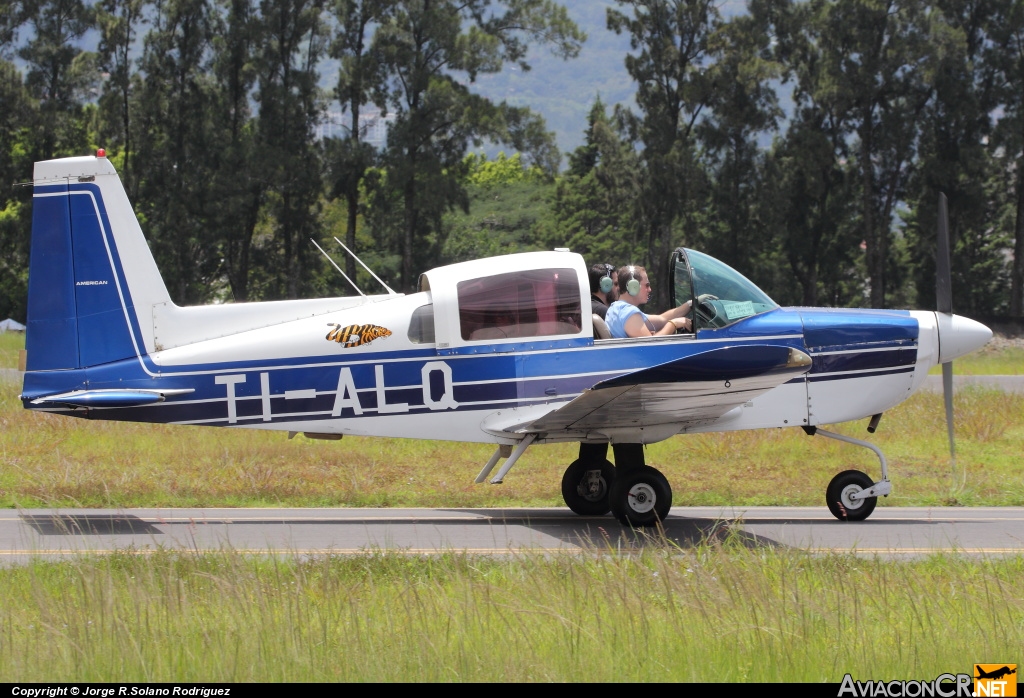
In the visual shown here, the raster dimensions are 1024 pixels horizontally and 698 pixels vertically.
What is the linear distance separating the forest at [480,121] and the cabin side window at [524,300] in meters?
26.3

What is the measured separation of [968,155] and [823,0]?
26.6 ft

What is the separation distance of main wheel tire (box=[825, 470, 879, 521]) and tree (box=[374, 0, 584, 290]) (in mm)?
26589

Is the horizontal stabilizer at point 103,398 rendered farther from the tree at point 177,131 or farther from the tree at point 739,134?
the tree at point 739,134

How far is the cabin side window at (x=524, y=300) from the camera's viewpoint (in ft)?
28.9

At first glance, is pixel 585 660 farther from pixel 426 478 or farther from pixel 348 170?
pixel 348 170

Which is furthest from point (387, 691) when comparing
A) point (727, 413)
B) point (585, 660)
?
point (727, 413)

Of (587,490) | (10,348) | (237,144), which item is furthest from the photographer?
(237,144)

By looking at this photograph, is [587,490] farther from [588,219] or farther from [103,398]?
[588,219]

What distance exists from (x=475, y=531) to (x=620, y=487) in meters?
1.28

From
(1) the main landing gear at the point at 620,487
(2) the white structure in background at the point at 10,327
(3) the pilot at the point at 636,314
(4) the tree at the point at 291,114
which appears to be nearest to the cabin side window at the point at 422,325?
(3) the pilot at the point at 636,314

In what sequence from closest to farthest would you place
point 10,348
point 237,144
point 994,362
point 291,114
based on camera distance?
point 10,348 < point 994,362 < point 291,114 < point 237,144

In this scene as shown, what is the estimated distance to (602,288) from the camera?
969 centimetres

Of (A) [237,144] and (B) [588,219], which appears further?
(B) [588,219]

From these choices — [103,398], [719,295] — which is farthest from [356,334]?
[719,295]
